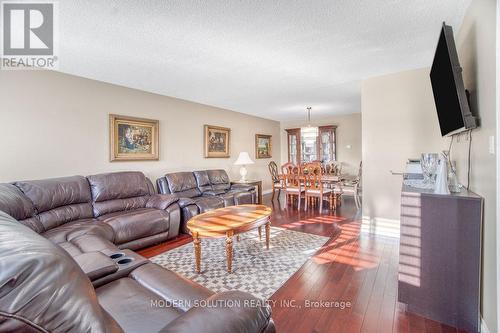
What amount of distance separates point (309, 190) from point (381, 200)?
5.40ft

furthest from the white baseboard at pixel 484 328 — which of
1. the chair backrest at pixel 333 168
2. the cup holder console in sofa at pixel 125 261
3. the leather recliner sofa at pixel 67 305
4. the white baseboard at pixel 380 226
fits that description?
the chair backrest at pixel 333 168

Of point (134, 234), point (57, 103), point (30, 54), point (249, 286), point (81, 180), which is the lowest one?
point (249, 286)

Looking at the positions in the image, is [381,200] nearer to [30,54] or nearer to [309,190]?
[309,190]

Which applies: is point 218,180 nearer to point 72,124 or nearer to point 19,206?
point 72,124

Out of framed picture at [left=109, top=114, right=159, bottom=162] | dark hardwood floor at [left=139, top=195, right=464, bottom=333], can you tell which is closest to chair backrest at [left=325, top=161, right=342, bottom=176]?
dark hardwood floor at [left=139, top=195, right=464, bottom=333]

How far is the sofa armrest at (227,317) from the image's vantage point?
0.81m

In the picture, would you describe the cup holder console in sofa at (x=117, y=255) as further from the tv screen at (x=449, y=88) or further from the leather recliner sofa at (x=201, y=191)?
the tv screen at (x=449, y=88)

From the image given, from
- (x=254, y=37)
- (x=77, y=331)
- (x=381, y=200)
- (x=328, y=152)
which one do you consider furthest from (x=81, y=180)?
(x=328, y=152)

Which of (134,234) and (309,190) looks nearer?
(134,234)

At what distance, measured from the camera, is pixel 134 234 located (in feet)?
9.75

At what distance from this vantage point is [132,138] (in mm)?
4105

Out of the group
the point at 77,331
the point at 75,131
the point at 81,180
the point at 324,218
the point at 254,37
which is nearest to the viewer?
the point at 77,331

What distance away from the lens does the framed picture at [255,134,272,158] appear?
7199 mm

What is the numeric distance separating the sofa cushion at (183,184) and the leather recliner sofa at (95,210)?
0.46m
